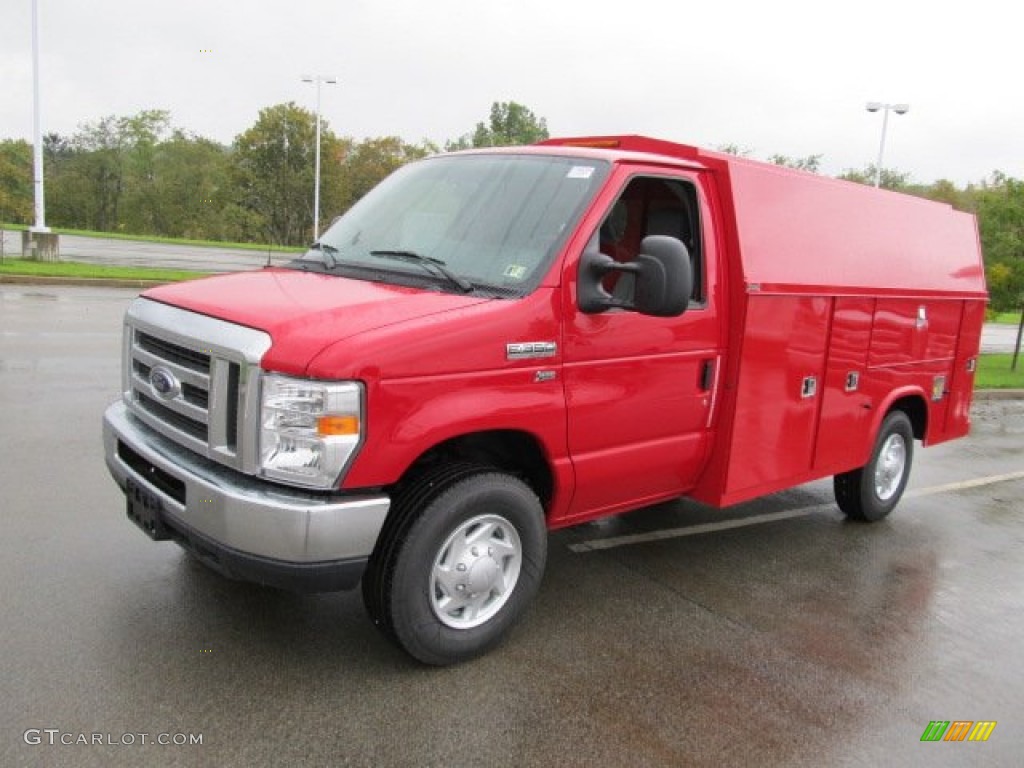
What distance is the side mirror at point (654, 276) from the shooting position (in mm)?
3588

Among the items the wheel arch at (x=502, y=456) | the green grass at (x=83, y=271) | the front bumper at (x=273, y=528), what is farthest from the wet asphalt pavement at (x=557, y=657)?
the green grass at (x=83, y=271)

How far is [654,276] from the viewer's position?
360cm

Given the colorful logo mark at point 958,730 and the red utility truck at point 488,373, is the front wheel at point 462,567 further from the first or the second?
the colorful logo mark at point 958,730

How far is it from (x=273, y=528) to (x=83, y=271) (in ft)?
62.9

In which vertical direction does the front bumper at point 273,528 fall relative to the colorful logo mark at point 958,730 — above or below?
above

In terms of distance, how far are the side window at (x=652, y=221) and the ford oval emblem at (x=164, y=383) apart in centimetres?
206

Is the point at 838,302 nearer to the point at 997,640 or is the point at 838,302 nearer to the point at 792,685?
the point at 997,640

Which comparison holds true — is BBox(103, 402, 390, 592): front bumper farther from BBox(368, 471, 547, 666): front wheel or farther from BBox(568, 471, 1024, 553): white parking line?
BBox(568, 471, 1024, 553): white parking line

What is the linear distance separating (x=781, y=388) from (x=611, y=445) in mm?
1423

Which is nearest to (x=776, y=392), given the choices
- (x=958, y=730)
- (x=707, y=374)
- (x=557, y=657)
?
(x=707, y=374)

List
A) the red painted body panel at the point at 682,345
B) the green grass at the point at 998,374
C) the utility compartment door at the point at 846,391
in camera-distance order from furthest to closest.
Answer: the green grass at the point at 998,374, the utility compartment door at the point at 846,391, the red painted body panel at the point at 682,345

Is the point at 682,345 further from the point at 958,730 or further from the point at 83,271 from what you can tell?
the point at 83,271

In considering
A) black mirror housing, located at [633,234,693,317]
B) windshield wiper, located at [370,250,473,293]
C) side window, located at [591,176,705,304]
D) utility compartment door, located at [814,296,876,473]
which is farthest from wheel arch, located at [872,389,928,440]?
windshield wiper, located at [370,250,473,293]

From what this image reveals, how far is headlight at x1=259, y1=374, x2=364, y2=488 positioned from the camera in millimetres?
3020
